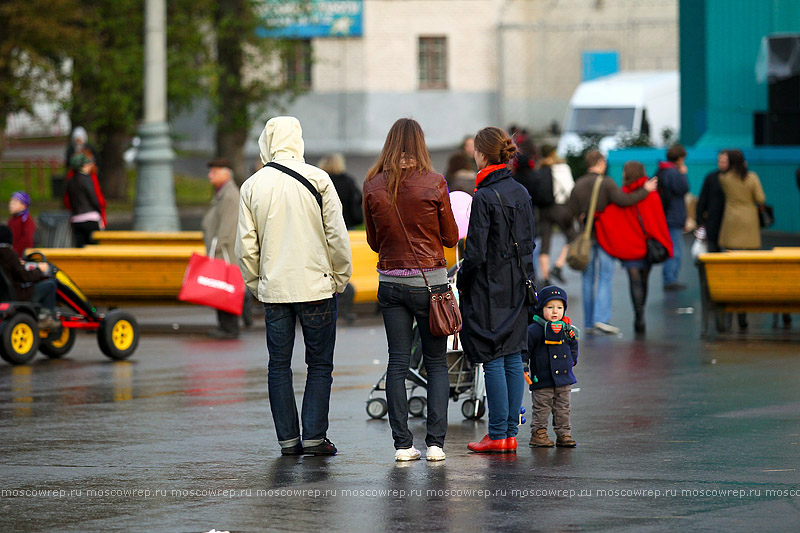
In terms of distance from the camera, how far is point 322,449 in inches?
305

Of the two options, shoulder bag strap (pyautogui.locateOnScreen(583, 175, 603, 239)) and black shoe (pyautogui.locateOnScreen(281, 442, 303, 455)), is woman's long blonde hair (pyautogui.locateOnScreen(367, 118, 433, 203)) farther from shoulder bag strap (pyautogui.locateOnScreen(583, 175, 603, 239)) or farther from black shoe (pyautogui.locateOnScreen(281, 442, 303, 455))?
shoulder bag strap (pyautogui.locateOnScreen(583, 175, 603, 239))

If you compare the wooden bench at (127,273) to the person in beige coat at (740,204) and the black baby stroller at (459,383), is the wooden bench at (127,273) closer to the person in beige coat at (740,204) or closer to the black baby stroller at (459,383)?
the black baby stroller at (459,383)

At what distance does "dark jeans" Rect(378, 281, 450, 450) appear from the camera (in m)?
7.50

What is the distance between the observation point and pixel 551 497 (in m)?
6.63

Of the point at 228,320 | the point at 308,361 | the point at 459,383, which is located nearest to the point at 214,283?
the point at 228,320

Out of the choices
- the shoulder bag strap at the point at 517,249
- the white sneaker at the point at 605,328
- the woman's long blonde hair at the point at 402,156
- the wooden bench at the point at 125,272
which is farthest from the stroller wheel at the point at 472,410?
the wooden bench at the point at 125,272

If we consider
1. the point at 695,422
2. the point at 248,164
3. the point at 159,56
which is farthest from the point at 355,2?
the point at 695,422

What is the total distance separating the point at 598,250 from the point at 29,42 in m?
15.8

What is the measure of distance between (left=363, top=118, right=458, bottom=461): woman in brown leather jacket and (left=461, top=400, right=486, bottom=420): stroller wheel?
1374 mm

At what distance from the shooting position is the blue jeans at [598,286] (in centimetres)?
1389

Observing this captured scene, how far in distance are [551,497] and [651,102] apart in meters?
31.5

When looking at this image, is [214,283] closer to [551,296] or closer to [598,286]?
[598,286]

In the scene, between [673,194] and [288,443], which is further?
[673,194]

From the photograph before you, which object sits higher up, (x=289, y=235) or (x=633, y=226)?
(x=289, y=235)
